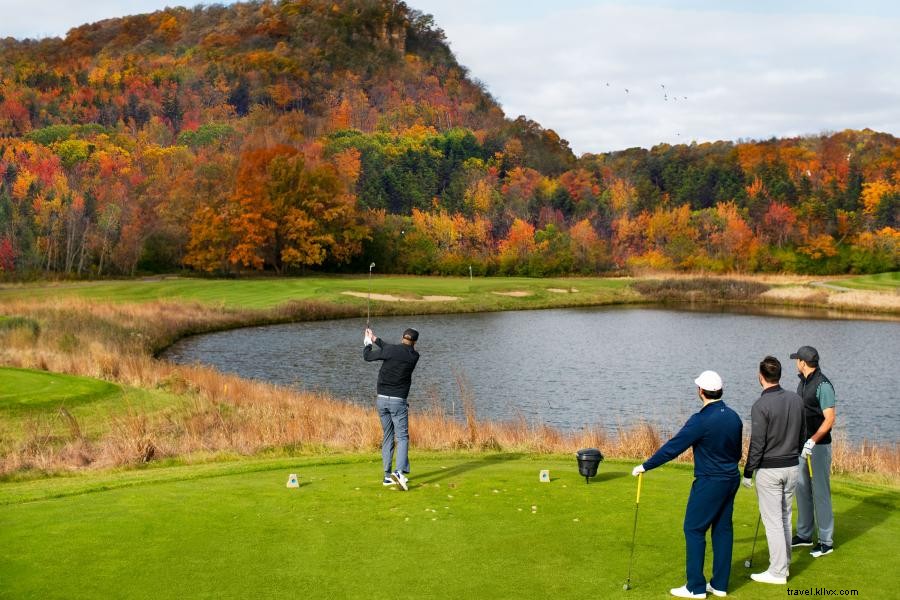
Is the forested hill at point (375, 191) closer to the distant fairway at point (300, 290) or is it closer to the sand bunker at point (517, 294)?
the distant fairway at point (300, 290)

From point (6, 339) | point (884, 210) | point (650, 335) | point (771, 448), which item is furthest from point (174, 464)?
point (884, 210)

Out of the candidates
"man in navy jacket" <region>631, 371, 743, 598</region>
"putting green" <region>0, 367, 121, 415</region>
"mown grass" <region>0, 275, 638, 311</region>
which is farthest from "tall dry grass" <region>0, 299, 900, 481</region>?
"mown grass" <region>0, 275, 638, 311</region>

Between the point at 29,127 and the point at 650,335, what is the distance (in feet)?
457

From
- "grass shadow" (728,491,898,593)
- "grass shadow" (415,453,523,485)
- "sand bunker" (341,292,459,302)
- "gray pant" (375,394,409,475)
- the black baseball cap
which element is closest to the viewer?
"grass shadow" (728,491,898,593)

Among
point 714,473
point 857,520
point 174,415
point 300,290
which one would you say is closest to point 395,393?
point 714,473

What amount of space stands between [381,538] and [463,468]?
439cm

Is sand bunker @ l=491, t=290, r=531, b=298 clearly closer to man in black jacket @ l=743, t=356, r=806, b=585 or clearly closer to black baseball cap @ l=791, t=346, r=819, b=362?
black baseball cap @ l=791, t=346, r=819, b=362

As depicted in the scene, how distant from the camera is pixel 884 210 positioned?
118375 millimetres

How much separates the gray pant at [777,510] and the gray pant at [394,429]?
5.18 metres

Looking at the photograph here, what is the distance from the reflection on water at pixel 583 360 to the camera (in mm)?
29531

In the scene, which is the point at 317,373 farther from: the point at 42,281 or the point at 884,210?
the point at 884,210

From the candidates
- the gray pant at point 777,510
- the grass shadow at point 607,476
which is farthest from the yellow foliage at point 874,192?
the gray pant at point 777,510

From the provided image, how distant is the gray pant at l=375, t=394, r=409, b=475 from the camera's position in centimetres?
1268

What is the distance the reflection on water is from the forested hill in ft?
107
